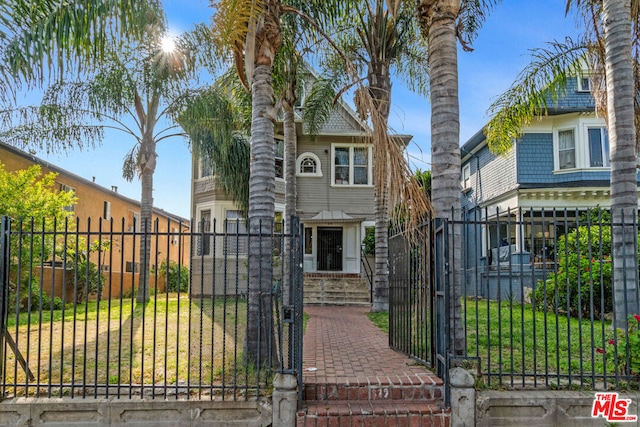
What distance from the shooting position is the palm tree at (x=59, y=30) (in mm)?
5438

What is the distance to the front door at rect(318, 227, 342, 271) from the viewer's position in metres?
20.2

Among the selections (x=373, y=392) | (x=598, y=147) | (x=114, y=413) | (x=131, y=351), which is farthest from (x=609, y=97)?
(x=598, y=147)

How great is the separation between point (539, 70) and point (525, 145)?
6184 mm

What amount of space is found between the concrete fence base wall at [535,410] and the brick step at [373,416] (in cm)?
47

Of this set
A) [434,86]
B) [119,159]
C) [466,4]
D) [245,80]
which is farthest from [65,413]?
[119,159]

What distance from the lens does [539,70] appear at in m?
11.7

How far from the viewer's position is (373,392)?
4.98 m

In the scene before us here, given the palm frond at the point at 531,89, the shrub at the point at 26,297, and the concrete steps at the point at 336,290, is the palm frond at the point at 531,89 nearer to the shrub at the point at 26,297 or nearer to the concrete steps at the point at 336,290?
the concrete steps at the point at 336,290

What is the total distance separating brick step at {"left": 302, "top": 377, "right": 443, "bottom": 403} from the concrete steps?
10517 millimetres

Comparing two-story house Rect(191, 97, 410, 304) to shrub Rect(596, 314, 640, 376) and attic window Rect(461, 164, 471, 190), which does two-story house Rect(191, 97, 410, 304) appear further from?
shrub Rect(596, 314, 640, 376)

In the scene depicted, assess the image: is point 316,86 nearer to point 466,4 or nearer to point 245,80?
point 466,4

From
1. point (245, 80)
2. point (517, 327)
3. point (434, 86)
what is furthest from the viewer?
point (517, 327)

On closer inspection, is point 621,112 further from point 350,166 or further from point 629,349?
point 350,166

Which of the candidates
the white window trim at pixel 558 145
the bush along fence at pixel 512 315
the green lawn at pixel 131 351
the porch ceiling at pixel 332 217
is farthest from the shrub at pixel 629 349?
the porch ceiling at pixel 332 217
